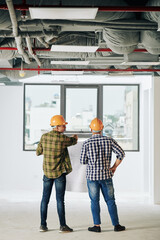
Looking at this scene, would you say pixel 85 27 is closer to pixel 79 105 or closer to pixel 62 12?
pixel 62 12

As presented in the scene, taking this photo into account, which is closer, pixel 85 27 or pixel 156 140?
pixel 85 27

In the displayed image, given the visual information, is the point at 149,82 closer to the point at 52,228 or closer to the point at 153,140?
the point at 153,140

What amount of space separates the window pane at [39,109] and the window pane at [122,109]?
105 centimetres

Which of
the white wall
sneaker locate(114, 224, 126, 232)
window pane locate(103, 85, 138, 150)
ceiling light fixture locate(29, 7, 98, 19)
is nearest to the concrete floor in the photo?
sneaker locate(114, 224, 126, 232)

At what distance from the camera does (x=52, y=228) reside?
5.05 metres

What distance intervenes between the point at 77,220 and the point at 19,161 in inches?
126

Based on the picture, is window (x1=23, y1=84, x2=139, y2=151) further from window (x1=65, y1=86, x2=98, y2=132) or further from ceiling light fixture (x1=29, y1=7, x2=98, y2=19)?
ceiling light fixture (x1=29, y1=7, x2=98, y2=19)

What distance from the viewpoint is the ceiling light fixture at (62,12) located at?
306cm

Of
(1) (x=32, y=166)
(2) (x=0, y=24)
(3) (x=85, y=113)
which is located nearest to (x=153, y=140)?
(3) (x=85, y=113)

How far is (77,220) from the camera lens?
5.53 m

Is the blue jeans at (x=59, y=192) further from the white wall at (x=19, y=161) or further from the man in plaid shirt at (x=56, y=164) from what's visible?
the white wall at (x=19, y=161)

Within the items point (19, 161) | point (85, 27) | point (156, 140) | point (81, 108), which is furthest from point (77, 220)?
point (81, 108)

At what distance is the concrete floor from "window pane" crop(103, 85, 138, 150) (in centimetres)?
164

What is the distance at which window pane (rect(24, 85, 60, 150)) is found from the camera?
28.1 ft
